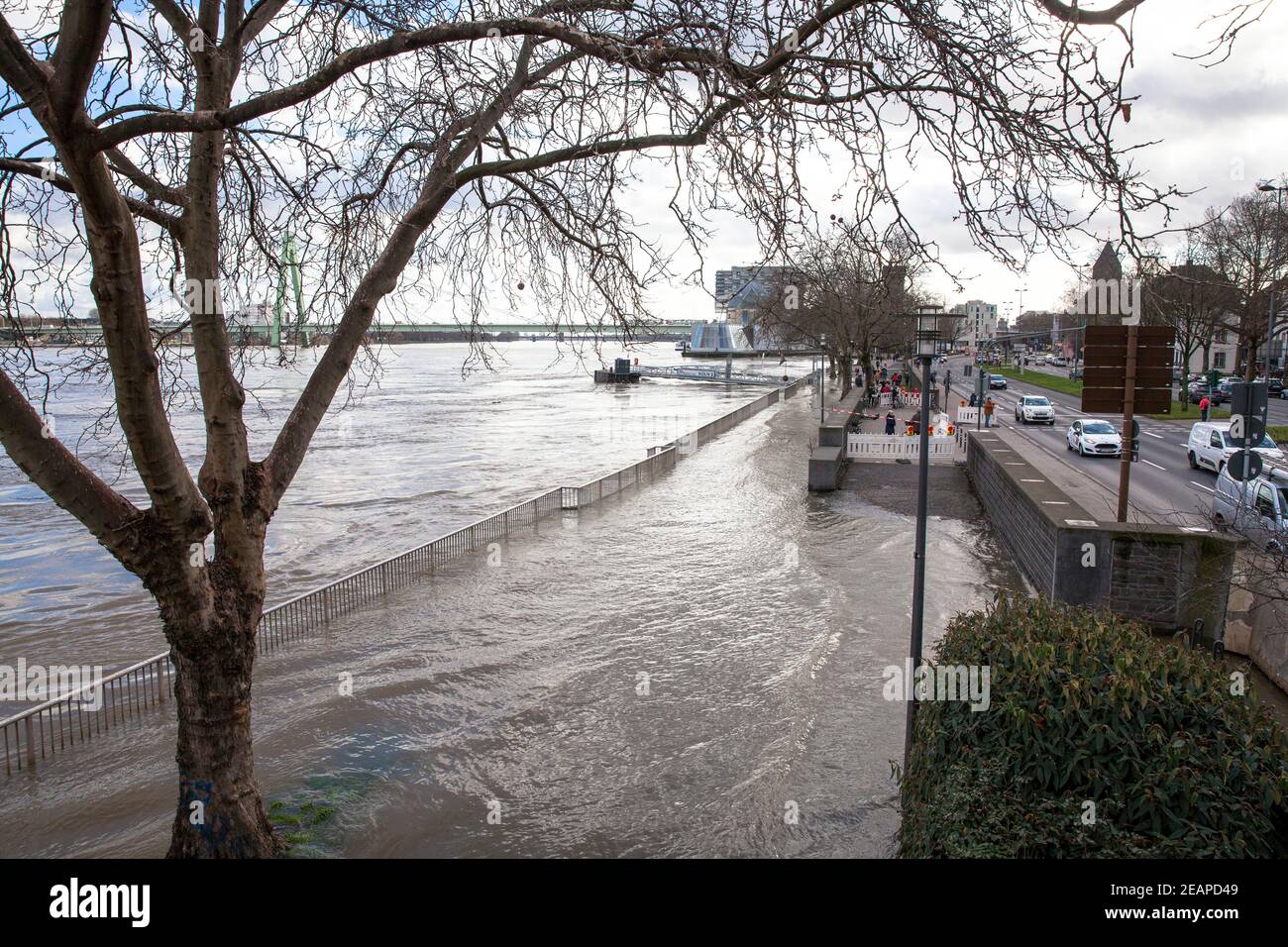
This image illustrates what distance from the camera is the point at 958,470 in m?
28.2

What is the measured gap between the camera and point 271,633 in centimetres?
1255

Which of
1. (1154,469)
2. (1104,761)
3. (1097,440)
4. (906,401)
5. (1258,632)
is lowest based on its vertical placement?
(1258,632)

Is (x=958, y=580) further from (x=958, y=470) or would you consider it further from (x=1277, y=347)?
(x=1277, y=347)

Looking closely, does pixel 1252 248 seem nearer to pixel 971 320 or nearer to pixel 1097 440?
pixel 1097 440

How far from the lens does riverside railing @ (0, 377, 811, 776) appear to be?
9.49 meters

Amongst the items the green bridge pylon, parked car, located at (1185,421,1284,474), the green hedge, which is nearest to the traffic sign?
the green hedge

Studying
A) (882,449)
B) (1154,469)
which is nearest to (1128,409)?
(1154,469)

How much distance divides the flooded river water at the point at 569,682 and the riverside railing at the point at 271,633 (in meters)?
0.35

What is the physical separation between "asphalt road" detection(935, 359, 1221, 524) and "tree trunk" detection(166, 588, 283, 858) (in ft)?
33.7

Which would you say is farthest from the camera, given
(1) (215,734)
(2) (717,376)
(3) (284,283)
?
(2) (717,376)

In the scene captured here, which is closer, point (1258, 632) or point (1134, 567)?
point (1258, 632)

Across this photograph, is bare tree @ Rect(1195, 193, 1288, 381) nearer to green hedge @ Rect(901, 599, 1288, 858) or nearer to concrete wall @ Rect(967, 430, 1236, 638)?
A: concrete wall @ Rect(967, 430, 1236, 638)

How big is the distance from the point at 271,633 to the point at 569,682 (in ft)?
15.2
